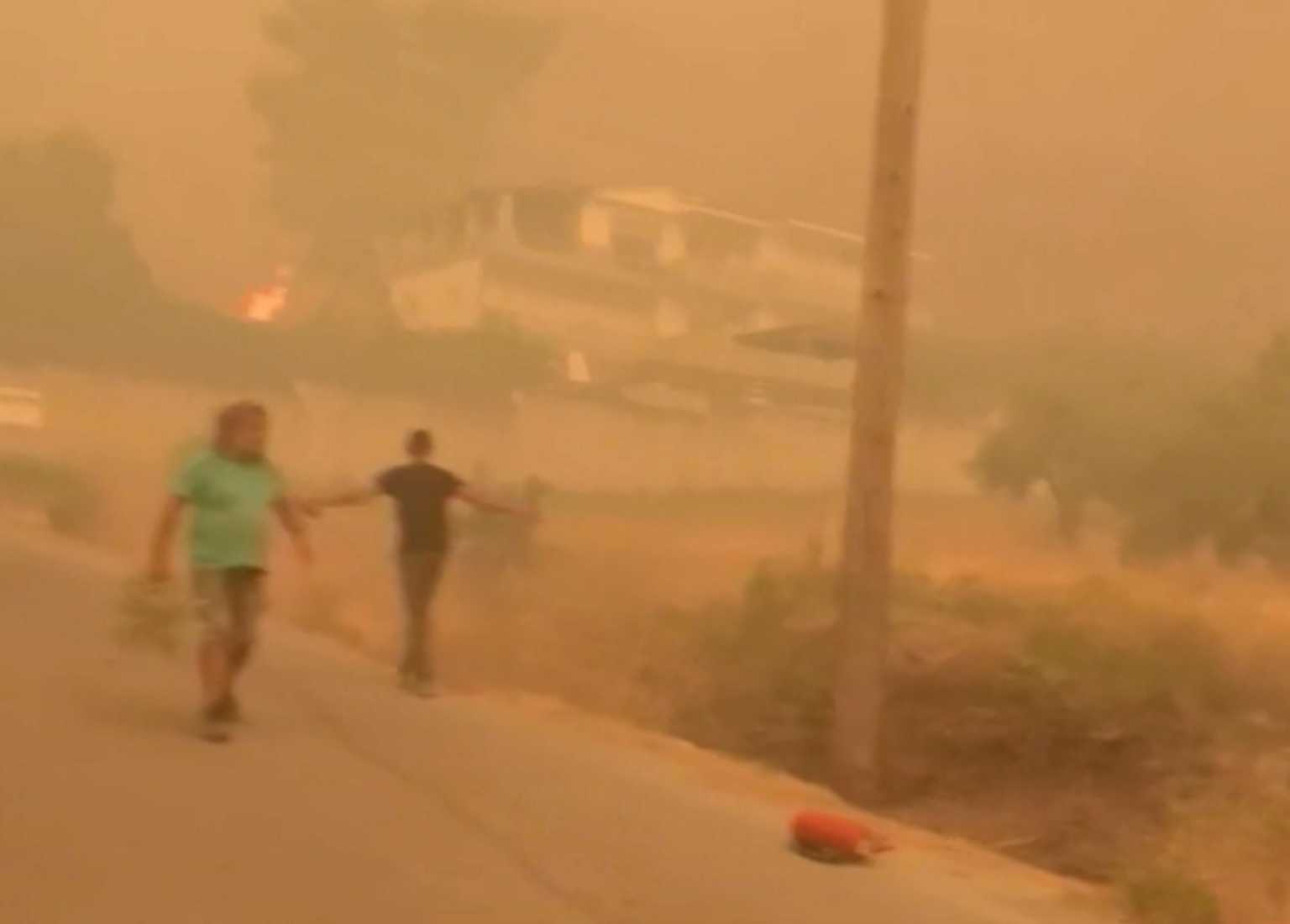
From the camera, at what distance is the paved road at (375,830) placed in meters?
6.98

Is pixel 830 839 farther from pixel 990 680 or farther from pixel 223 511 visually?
pixel 990 680

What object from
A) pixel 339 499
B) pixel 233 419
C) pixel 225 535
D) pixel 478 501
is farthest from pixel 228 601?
pixel 478 501

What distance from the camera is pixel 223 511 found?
941 centimetres

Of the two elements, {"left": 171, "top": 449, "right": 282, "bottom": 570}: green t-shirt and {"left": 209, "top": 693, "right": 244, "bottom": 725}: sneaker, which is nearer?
{"left": 171, "top": 449, "right": 282, "bottom": 570}: green t-shirt

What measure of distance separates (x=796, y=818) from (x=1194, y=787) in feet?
14.6

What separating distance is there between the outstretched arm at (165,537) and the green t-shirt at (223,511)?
0.06m

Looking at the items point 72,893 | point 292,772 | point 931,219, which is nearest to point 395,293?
point 931,219

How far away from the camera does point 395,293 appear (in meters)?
33.3

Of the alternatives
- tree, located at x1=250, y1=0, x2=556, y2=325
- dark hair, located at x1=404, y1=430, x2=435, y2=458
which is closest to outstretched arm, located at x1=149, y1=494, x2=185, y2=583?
Result: dark hair, located at x1=404, y1=430, x2=435, y2=458

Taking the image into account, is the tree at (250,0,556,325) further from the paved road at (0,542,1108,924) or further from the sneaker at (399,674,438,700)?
the paved road at (0,542,1108,924)

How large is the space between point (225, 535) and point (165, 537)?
34cm

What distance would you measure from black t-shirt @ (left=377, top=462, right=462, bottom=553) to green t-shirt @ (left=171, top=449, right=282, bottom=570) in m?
2.65

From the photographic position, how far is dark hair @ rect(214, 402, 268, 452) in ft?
31.0

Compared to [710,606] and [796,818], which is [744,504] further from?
[796,818]
